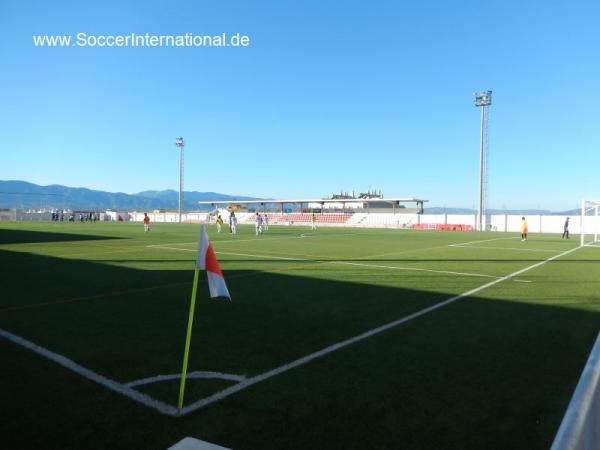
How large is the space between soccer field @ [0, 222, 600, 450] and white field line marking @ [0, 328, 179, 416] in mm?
20

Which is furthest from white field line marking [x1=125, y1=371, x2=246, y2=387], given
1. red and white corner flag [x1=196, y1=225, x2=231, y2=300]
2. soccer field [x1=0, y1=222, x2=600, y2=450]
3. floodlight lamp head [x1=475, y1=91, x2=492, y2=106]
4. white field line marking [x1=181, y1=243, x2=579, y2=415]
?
floodlight lamp head [x1=475, y1=91, x2=492, y2=106]

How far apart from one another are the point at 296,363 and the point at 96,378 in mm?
2184

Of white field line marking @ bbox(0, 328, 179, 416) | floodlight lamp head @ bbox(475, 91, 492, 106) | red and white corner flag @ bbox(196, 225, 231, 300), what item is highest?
floodlight lamp head @ bbox(475, 91, 492, 106)

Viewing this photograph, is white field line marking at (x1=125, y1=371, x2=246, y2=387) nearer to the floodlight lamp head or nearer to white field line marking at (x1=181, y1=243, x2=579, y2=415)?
white field line marking at (x1=181, y1=243, x2=579, y2=415)

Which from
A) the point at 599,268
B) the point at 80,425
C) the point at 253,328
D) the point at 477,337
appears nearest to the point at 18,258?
the point at 253,328

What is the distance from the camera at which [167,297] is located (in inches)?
353

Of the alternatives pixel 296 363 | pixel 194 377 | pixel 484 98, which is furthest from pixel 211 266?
pixel 484 98

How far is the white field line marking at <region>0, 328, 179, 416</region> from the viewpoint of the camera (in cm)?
393

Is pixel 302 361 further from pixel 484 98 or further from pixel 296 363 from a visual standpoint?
pixel 484 98

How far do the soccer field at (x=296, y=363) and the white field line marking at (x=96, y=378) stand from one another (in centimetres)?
2

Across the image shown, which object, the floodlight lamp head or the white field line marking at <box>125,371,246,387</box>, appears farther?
the floodlight lamp head

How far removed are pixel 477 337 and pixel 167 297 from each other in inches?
237

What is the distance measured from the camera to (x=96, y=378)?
4.54m

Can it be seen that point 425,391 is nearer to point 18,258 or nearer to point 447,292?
point 447,292
